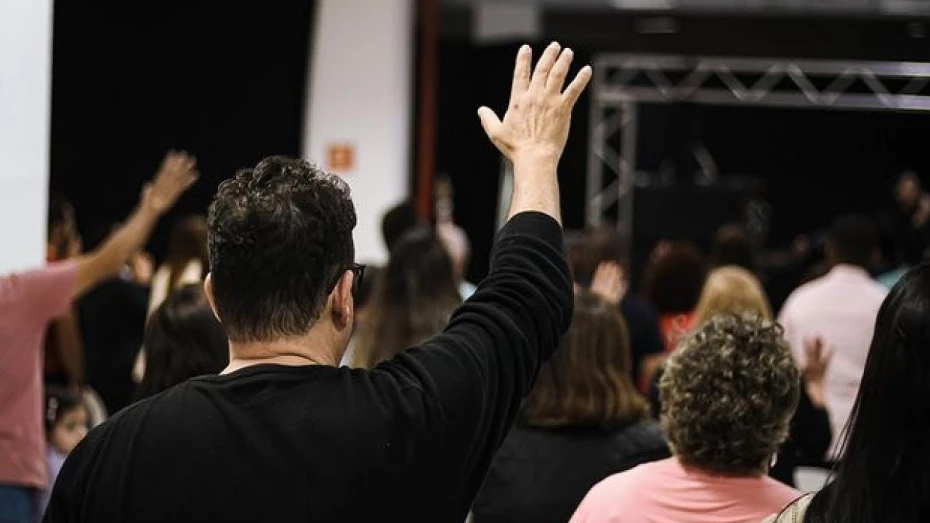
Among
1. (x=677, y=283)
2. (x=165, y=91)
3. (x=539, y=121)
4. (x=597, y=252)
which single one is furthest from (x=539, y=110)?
(x=165, y=91)

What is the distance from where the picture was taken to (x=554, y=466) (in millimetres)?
2758

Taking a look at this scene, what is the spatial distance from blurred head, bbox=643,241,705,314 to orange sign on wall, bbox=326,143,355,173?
7.79ft

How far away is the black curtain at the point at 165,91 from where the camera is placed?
787 cm

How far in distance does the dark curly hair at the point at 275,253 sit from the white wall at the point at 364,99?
228 inches

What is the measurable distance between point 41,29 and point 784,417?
2260mm

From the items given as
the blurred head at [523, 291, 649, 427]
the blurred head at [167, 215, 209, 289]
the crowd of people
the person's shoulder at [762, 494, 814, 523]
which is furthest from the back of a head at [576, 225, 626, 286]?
the person's shoulder at [762, 494, 814, 523]

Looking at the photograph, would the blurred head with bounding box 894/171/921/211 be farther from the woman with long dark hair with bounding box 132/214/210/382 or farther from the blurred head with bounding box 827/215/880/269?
the woman with long dark hair with bounding box 132/214/210/382

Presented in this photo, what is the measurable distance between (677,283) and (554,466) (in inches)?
109

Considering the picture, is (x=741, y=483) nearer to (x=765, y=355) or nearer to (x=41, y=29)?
(x=765, y=355)

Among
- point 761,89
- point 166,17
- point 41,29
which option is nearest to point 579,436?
point 41,29

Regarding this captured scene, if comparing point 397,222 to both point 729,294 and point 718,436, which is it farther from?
point 718,436

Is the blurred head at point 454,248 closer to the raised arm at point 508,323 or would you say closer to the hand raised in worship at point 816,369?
the hand raised in worship at point 816,369

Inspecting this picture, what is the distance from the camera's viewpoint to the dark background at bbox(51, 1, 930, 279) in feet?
26.2

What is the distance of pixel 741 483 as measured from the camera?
221 centimetres
